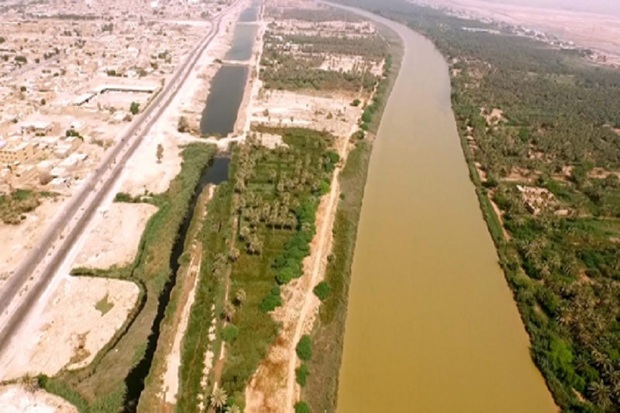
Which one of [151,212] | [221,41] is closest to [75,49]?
[221,41]

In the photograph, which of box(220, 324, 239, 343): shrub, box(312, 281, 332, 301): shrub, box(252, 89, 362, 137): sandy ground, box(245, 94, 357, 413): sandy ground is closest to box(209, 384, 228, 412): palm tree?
box(245, 94, 357, 413): sandy ground

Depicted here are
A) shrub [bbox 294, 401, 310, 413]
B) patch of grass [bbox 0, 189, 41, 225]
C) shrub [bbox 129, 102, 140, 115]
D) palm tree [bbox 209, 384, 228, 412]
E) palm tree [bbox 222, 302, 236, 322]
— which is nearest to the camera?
palm tree [bbox 209, 384, 228, 412]

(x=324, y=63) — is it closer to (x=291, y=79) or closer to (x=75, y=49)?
(x=291, y=79)

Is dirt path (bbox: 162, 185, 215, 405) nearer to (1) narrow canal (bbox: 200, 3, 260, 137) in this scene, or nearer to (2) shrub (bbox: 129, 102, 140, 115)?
(1) narrow canal (bbox: 200, 3, 260, 137)

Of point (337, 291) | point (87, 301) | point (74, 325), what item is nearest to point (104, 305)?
point (87, 301)

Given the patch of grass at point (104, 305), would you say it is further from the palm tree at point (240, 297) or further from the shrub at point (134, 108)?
the shrub at point (134, 108)
